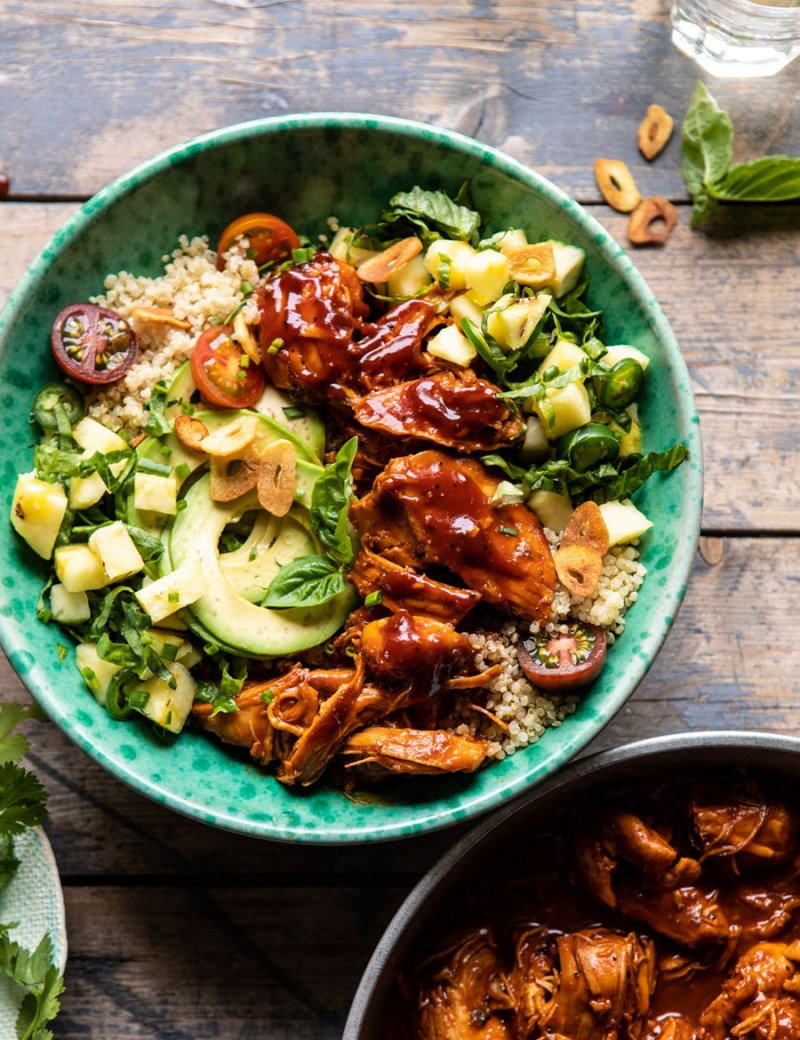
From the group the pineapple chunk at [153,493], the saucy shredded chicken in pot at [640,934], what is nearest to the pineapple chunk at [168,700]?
the pineapple chunk at [153,493]

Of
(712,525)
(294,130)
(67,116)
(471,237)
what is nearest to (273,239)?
(294,130)

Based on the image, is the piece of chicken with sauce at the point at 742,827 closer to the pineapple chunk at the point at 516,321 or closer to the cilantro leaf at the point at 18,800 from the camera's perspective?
the pineapple chunk at the point at 516,321

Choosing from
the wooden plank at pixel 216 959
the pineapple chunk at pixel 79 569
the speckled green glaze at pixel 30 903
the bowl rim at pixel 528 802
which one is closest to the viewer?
the bowl rim at pixel 528 802

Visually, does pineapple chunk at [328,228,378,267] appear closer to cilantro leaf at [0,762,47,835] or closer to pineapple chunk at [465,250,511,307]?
pineapple chunk at [465,250,511,307]

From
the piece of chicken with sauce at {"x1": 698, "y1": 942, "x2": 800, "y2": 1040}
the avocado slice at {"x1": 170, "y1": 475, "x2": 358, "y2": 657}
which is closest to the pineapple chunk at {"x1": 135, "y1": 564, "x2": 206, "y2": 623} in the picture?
the avocado slice at {"x1": 170, "y1": 475, "x2": 358, "y2": 657}

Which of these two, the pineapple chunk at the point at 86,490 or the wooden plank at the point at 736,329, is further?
the wooden plank at the point at 736,329

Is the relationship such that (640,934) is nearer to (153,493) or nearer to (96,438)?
(153,493)

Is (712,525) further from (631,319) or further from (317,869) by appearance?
(317,869)
